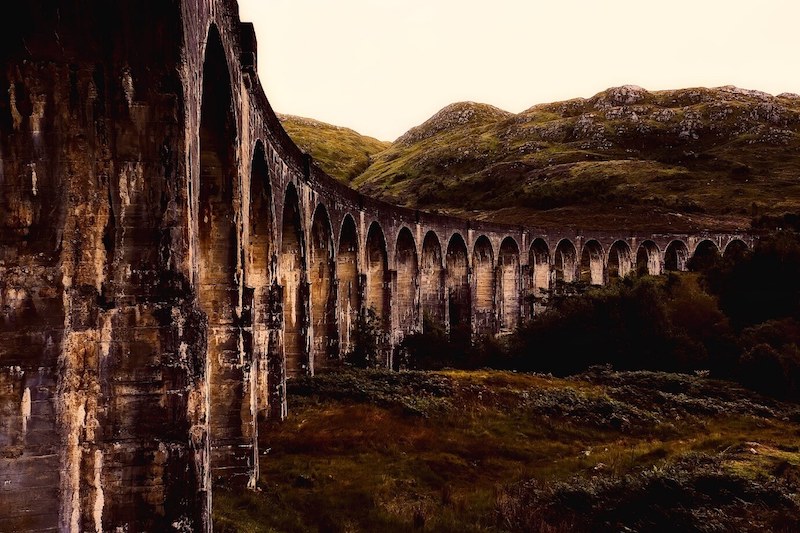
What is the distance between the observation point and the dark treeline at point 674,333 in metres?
25.3

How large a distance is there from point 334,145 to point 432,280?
102m

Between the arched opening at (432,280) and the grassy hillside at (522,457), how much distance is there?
13.8 metres

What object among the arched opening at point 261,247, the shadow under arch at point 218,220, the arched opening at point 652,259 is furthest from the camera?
the arched opening at point 652,259

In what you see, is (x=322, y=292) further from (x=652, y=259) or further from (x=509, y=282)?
(x=652, y=259)

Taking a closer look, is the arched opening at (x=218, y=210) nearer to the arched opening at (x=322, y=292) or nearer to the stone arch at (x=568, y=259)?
the arched opening at (x=322, y=292)

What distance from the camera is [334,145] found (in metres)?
135

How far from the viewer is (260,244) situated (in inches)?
567

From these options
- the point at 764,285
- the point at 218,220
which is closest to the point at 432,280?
the point at 764,285

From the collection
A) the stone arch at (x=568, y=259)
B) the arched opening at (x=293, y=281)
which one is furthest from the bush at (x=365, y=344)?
the stone arch at (x=568, y=259)

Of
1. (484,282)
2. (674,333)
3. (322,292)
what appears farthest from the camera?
(484,282)

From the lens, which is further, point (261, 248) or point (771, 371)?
point (771, 371)

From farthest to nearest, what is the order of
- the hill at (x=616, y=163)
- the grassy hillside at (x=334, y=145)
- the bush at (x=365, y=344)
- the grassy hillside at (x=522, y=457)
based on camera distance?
the grassy hillside at (x=334, y=145) → the hill at (x=616, y=163) → the bush at (x=365, y=344) → the grassy hillside at (x=522, y=457)

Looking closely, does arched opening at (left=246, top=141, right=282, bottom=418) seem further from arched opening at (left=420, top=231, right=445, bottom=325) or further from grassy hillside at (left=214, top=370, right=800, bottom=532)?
arched opening at (left=420, top=231, right=445, bottom=325)

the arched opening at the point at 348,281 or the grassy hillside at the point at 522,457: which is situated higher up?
the arched opening at the point at 348,281
